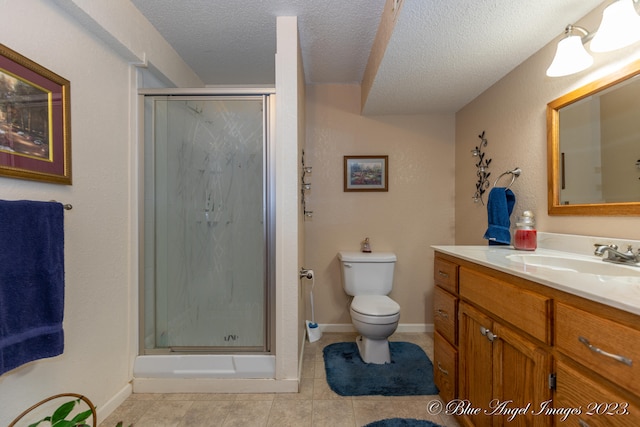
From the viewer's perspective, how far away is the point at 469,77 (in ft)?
6.04

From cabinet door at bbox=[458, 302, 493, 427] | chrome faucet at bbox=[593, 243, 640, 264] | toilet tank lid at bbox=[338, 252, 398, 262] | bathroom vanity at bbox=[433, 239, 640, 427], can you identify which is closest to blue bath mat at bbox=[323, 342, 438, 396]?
bathroom vanity at bbox=[433, 239, 640, 427]

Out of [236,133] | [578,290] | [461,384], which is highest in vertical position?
[236,133]

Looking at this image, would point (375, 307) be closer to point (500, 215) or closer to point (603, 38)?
point (500, 215)

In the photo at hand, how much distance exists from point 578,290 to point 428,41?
1318 millimetres

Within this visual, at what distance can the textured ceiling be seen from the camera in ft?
4.16

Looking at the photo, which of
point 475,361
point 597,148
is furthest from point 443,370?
point 597,148

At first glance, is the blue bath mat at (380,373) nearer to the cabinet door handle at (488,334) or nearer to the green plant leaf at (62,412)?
the cabinet door handle at (488,334)

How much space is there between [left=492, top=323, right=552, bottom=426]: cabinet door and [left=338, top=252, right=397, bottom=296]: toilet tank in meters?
1.22

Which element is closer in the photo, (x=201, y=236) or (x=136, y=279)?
(x=136, y=279)

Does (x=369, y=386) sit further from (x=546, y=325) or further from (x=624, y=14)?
(x=624, y=14)

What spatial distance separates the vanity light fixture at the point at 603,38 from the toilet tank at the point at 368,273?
1.56 m

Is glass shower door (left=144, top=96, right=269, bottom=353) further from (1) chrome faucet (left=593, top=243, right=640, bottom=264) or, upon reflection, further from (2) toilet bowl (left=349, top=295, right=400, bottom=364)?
(1) chrome faucet (left=593, top=243, right=640, bottom=264)

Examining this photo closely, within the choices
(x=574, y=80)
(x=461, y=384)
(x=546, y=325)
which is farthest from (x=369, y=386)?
(x=574, y=80)

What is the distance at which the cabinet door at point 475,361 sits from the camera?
1.11 meters
